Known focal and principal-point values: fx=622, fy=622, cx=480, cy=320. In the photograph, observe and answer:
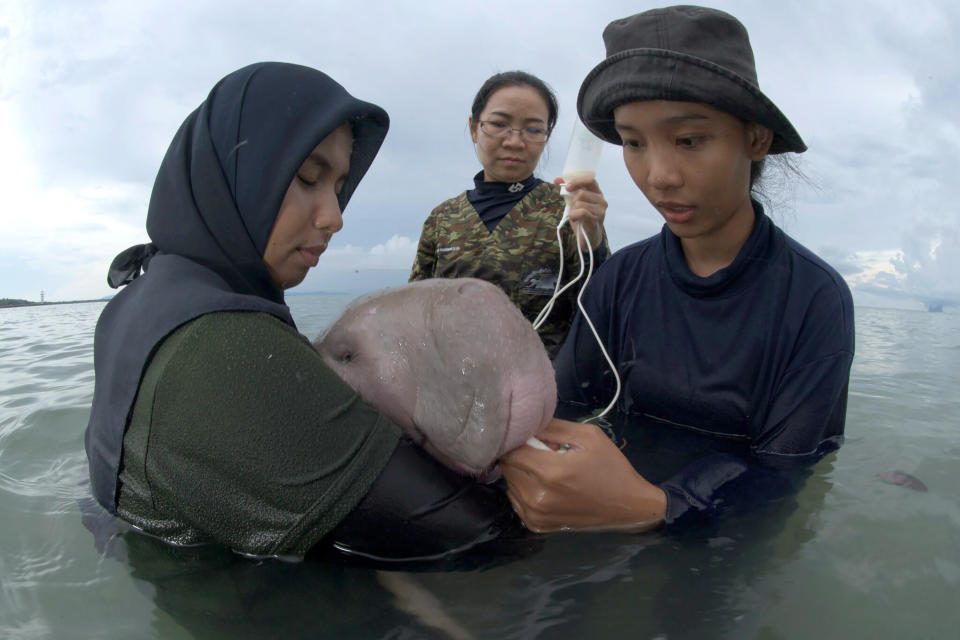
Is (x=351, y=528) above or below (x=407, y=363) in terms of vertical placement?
below

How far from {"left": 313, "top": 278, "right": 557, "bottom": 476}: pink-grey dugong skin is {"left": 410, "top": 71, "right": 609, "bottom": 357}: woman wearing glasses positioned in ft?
8.20

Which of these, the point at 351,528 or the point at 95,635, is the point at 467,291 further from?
the point at 95,635

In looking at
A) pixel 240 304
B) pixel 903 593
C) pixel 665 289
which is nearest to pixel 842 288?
pixel 665 289

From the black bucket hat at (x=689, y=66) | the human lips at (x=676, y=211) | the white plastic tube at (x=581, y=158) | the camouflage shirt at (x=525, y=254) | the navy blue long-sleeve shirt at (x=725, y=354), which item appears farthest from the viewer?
the camouflage shirt at (x=525, y=254)

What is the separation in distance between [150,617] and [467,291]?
1.33 metres

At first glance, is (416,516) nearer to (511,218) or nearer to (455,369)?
(455,369)

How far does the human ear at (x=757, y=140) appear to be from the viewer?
2.36 meters

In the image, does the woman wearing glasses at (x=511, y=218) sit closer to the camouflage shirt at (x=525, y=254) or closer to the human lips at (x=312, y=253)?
the camouflage shirt at (x=525, y=254)

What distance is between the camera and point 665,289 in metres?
2.88

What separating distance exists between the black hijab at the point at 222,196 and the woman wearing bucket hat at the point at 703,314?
1.01 metres

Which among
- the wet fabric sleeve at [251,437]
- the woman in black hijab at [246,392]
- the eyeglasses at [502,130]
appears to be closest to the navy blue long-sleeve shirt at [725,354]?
the woman in black hijab at [246,392]

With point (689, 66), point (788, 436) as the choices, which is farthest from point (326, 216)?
point (788, 436)

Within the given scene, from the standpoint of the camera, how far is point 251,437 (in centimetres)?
150

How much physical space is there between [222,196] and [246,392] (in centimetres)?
81
